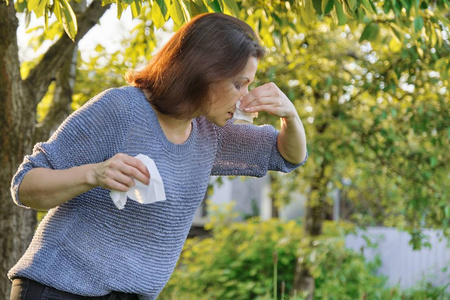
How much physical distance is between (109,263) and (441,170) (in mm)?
3886

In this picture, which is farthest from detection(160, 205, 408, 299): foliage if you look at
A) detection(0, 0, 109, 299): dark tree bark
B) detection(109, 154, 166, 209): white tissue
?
detection(109, 154, 166, 209): white tissue

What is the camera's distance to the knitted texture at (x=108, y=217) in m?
1.64

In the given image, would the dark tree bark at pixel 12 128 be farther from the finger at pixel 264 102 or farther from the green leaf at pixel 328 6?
the finger at pixel 264 102

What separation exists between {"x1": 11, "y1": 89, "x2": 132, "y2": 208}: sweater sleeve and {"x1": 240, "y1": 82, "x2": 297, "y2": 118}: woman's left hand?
301 mm

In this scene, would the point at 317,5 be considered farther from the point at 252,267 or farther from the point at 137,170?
the point at 252,267

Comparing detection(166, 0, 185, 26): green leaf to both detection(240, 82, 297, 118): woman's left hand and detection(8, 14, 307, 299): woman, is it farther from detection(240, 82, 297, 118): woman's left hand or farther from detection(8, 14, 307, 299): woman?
detection(240, 82, 297, 118): woman's left hand

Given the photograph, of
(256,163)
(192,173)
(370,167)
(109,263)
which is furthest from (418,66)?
(109,263)

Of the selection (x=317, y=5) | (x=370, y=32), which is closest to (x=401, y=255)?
(x=370, y=32)

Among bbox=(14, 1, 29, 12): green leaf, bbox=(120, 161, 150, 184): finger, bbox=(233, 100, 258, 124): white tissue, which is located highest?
bbox=(14, 1, 29, 12): green leaf

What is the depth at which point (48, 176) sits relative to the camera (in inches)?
60.9

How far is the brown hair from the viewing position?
1.73 m

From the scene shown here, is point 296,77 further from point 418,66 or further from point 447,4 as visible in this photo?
point 447,4

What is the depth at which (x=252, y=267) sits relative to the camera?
7.00m

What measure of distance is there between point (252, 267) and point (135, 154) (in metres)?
5.44
